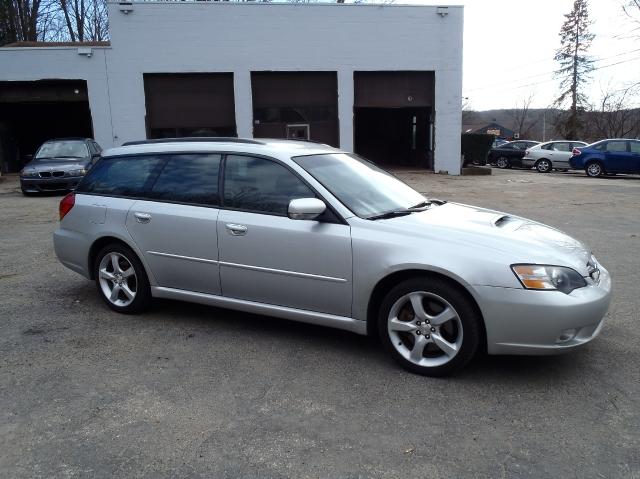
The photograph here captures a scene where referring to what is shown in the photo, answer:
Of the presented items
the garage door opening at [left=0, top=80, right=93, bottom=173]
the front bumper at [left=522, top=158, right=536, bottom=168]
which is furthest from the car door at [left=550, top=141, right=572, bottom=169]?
the garage door opening at [left=0, top=80, right=93, bottom=173]

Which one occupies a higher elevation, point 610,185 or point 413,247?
point 413,247

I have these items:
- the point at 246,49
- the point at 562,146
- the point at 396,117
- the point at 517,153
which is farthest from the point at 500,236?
the point at 517,153

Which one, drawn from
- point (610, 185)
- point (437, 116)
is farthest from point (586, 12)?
point (610, 185)

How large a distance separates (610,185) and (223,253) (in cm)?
1739

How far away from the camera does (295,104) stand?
73.4 ft

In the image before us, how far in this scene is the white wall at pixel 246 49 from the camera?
828 inches

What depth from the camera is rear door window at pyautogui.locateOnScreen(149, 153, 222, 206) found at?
15.3 ft

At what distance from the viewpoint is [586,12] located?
46.8 meters

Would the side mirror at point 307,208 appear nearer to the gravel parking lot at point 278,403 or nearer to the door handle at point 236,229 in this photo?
the door handle at point 236,229

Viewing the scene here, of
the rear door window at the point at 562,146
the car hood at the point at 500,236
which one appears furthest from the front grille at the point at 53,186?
the rear door window at the point at 562,146

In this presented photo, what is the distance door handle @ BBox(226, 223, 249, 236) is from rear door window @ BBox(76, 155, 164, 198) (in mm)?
1090

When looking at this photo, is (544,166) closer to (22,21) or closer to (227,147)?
(227,147)

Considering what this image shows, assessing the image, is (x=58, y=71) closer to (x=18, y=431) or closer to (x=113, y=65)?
(x=113, y=65)

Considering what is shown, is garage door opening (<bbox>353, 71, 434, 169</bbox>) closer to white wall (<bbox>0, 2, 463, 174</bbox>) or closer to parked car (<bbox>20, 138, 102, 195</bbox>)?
white wall (<bbox>0, 2, 463, 174</bbox>)
